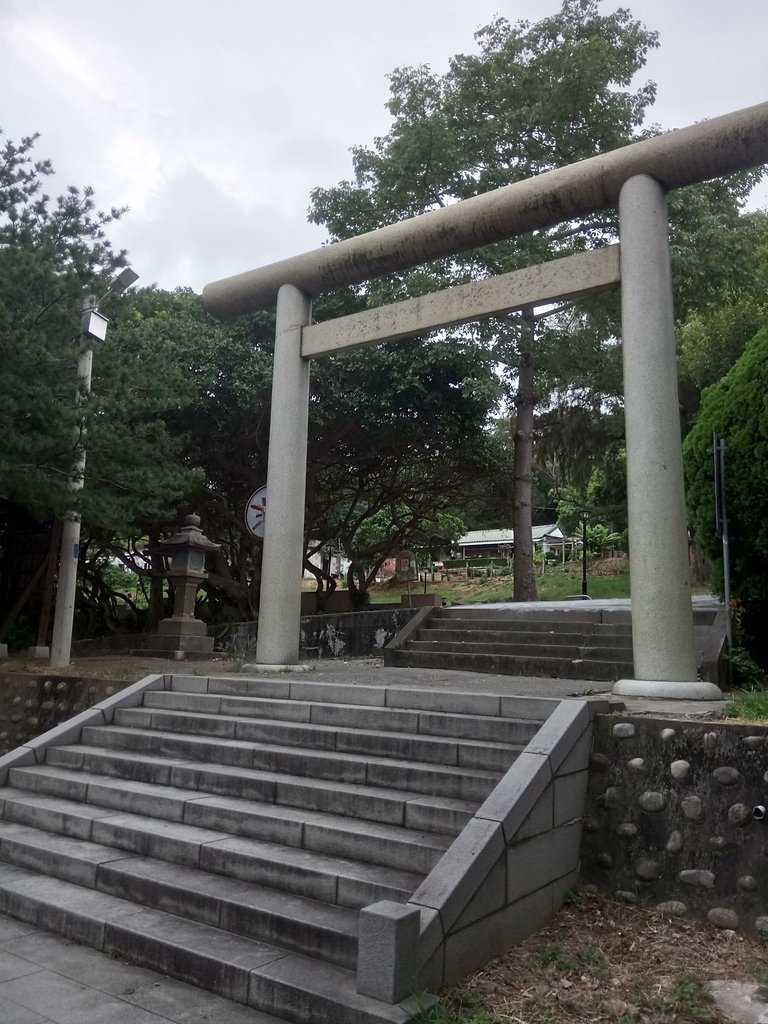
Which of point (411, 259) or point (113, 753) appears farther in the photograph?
point (411, 259)

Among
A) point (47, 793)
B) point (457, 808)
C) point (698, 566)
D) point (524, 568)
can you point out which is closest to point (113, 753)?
point (47, 793)

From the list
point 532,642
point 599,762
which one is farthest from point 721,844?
point 532,642

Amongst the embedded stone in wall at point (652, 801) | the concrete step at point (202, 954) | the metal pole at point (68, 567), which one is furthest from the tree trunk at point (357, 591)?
the embedded stone in wall at point (652, 801)

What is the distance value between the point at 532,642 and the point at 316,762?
5.72m

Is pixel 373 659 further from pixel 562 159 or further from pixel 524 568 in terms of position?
pixel 562 159

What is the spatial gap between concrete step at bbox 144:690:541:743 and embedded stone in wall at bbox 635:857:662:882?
37.9 inches

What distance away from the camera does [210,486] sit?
58.3 feet

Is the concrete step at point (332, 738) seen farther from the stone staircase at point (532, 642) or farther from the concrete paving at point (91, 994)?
the stone staircase at point (532, 642)

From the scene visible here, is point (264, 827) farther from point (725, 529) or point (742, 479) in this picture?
point (742, 479)

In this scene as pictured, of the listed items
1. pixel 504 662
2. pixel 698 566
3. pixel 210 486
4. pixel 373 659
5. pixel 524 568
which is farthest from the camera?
pixel 698 566

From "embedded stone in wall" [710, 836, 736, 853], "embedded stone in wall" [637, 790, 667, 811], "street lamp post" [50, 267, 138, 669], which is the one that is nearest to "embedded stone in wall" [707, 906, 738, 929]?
"embedded stone in wall" [710, 836, 736, 853]

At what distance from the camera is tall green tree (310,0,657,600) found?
1464 centimetres

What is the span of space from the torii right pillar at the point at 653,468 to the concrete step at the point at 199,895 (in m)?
3.46

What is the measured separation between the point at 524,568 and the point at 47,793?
11.6 m
